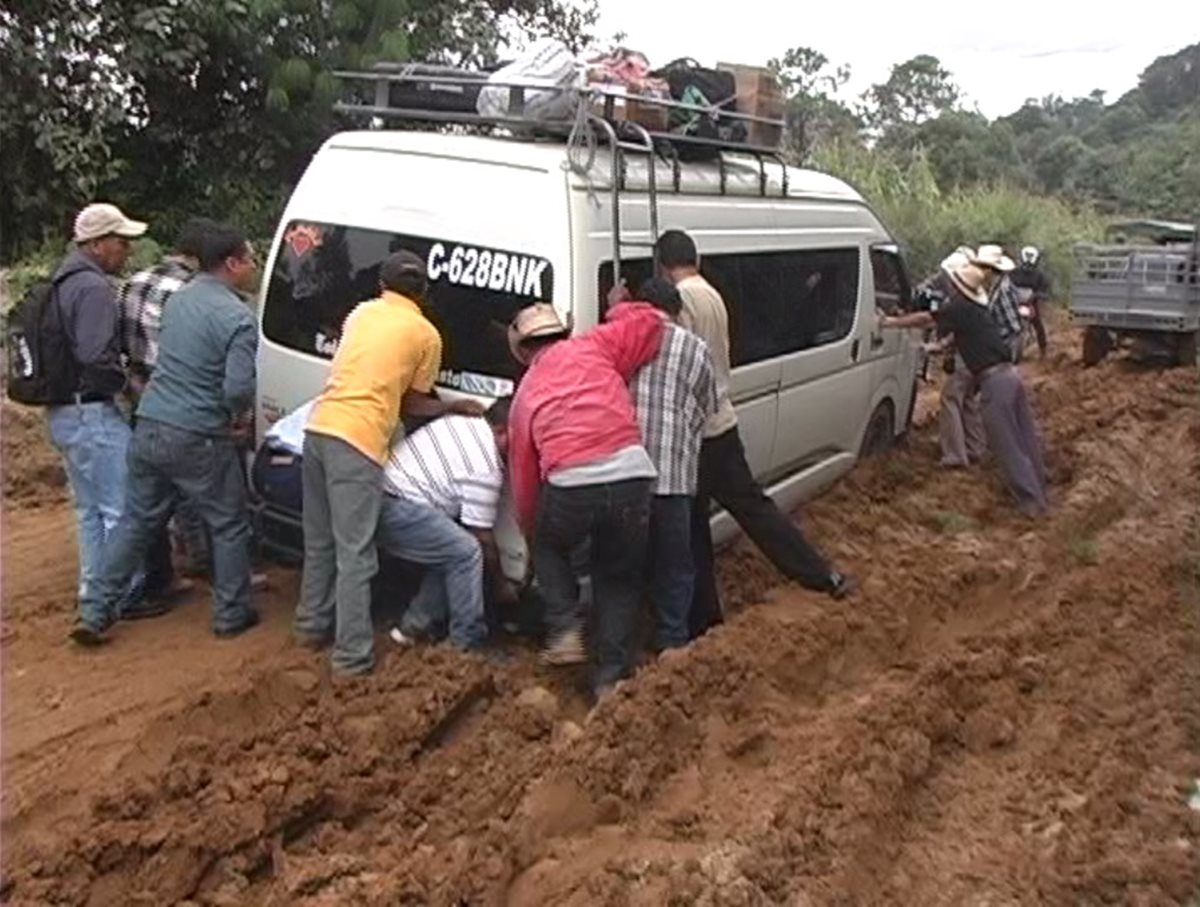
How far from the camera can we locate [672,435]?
5652 millimetres

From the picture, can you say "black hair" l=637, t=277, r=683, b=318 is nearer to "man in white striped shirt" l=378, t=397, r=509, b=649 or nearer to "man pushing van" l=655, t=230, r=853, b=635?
"man pushing van" l=655, t=230, r=853, b=635

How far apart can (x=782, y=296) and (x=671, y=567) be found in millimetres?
2005

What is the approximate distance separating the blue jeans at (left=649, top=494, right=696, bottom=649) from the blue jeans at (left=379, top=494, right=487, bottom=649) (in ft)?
2.30

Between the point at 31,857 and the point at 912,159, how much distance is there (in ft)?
76.5

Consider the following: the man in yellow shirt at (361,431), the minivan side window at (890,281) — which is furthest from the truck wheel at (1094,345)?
the man in yellow shirt at (361,431)

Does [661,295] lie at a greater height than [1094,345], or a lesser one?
greater

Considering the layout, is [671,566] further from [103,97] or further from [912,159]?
[912,159]

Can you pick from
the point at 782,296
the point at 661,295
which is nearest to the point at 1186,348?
the point at 782,296

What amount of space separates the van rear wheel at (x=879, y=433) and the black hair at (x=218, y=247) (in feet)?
13.9

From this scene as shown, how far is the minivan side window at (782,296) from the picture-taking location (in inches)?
264

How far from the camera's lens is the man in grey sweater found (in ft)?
18.3

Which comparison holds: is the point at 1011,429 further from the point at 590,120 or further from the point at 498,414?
the point at 498,414

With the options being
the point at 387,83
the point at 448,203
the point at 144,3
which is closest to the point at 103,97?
the point at 144,3

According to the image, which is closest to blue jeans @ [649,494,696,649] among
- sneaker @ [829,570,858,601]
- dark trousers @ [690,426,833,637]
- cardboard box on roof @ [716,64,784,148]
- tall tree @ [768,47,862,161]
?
dark trousers @ [690,426,833,637]
